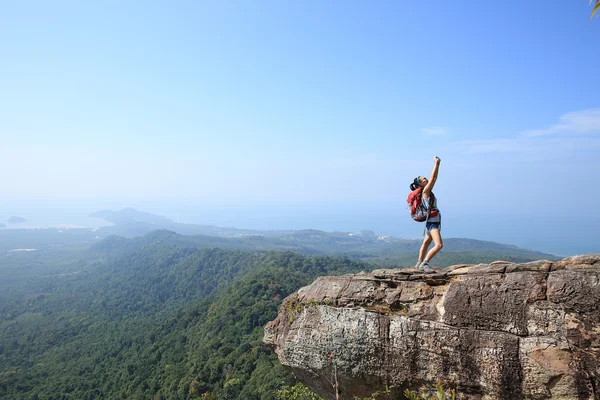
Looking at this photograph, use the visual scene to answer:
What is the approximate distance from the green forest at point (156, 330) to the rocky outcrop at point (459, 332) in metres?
8.94

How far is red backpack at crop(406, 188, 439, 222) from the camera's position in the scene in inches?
352

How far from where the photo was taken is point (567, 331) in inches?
245

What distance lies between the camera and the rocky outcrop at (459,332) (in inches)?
244

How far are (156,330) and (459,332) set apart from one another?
7406 cm

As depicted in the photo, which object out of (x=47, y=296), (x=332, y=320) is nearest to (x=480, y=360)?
(x=332, y=320)

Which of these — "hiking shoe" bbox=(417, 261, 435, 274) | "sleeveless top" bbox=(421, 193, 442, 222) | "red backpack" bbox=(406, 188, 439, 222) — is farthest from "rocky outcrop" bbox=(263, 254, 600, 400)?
"red backpack" bbox=(406, 188, 439, 222)

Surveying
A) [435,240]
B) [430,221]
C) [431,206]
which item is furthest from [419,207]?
[435,240]

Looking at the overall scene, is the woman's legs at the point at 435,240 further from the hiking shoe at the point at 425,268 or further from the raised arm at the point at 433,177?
the raised arm at the point at 433,177

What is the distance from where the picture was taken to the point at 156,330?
68.2 meters

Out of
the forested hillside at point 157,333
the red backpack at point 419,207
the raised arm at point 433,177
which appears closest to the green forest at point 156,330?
the forested hillside at point 157,333

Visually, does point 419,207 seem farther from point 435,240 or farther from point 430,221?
point 435,240

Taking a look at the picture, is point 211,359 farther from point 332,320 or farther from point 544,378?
point 544,378

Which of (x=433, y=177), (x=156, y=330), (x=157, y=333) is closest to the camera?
(x=433, y=177)

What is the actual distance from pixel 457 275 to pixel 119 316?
111943 mm
